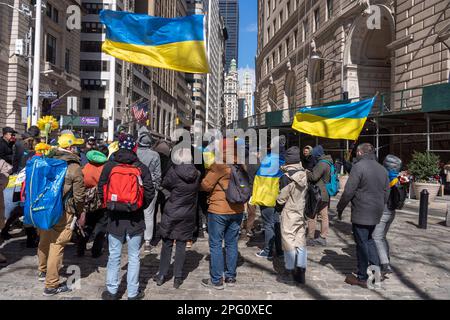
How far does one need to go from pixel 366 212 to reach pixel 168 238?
2745 mm

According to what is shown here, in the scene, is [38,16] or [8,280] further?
[38,16]

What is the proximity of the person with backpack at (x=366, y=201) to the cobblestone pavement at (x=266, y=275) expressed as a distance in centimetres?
43

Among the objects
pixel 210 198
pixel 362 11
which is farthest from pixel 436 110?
pixel 210 198

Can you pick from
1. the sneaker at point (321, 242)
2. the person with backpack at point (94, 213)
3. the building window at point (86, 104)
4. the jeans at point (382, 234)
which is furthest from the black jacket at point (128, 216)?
the building window at point (86, 104)

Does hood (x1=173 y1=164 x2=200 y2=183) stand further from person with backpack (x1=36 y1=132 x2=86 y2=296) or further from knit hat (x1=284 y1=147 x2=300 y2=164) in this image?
knit hat (x1=284 y1=147 x2=300 y2=164)

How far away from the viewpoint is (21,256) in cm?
643

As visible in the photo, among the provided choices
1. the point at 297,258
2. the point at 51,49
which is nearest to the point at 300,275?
the point at 297,258

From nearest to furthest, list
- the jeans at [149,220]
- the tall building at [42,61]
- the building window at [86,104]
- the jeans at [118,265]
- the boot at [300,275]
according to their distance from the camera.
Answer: the jeans at [118,265]
the boot at [300,275]
the jeans at [149,220]
the tall building at [42,61]
the building window at [86,104]

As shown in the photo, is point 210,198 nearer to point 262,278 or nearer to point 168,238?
point 168,238

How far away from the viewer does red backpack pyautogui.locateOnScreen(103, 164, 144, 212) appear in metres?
4.52

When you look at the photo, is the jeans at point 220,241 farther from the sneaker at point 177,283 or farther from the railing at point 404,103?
the railing at point 404,103

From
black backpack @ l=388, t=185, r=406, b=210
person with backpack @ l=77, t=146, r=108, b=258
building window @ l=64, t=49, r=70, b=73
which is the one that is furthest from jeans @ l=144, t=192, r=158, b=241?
building window @ l=64, t=49, r=70, b=73

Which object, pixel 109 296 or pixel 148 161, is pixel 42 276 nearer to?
pixel 109 296

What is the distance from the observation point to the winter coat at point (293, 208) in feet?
18.2
